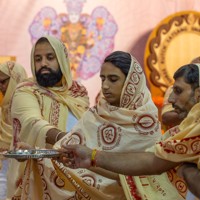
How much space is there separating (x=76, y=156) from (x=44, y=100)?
3.86 feet

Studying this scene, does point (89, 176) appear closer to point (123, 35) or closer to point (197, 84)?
point (197, 84)

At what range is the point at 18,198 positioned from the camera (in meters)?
3.35

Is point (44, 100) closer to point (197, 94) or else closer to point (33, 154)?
point (33, 154)

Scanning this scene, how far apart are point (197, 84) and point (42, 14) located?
4582 mm

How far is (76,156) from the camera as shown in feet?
8.43

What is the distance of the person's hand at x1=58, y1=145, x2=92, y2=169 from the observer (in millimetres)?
2506

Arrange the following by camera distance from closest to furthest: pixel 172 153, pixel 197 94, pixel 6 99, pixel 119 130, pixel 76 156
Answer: pixel 172 153
pixel 197 94
pixel 76 156
pixel 119 130
pixel 6 99

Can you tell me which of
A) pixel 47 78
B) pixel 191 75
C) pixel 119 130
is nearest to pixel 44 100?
pixel 47 78

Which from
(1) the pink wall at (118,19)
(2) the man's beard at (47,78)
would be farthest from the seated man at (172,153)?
(1) the pink wall at (118,19)

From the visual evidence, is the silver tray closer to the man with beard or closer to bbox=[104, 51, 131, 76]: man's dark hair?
bbox=[104, 51, 131, 76]: man's dark hair

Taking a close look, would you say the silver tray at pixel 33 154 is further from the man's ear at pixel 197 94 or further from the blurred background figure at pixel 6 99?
the blurred background figure at pixel 6 99

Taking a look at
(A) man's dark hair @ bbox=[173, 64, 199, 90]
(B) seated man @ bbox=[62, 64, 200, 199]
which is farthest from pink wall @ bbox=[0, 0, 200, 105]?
(A) man's dark hair @ bbox=[173, 64, 199, 90]

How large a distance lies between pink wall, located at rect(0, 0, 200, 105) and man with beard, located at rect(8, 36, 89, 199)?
2770mm

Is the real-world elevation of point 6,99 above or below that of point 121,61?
below
